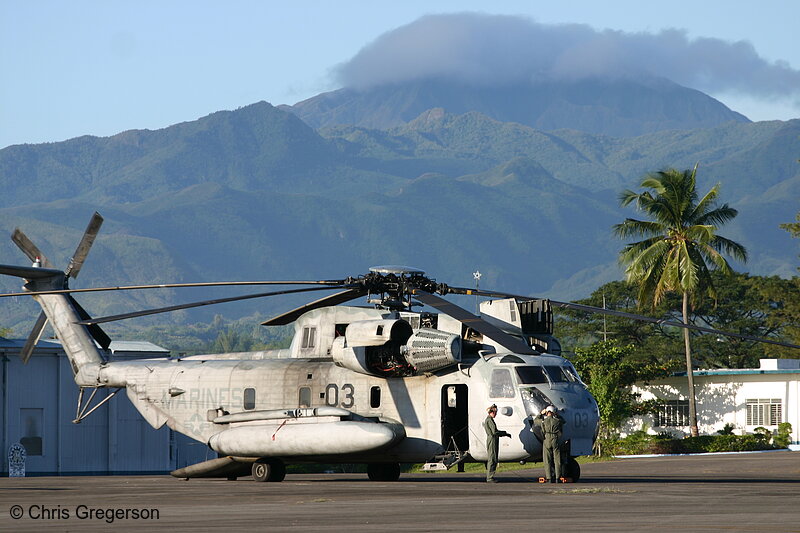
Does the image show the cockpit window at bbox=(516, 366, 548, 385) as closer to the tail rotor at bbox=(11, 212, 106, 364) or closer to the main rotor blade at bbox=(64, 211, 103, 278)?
the tail rotor at bbox=(11, 212, 106, 364)

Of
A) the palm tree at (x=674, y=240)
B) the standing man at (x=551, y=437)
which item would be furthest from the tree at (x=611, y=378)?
the standing man at (x=551, y=437)

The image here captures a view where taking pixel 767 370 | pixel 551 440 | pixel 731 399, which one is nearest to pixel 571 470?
pixel 551 440

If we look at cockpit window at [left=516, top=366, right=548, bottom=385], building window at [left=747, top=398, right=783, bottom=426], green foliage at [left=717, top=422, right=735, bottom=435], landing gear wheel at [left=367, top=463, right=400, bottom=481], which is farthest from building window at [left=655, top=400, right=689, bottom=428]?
cockpit window at [left=516, top=366, right=548, bottom=385]

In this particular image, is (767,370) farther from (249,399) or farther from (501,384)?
(249,399)

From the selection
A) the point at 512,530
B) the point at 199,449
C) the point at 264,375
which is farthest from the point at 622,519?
the point at 199,449

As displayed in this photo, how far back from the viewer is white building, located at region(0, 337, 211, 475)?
4734 cm

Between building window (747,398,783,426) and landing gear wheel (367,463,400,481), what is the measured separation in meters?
34.5

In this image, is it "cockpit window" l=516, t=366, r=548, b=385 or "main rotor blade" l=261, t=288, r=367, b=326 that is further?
"main rotor blade" l=261, t=288, r=367, b=326

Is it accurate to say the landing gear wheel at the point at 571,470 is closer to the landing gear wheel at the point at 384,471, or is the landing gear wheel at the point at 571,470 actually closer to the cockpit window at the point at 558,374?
the cockpit window at the point at 558,374

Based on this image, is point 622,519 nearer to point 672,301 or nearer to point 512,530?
point 512,530

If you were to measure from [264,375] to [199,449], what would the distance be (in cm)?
2614

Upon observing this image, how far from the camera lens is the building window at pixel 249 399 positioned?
27953 millimetres

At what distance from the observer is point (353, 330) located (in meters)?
25.9

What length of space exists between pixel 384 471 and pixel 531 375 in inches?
198
